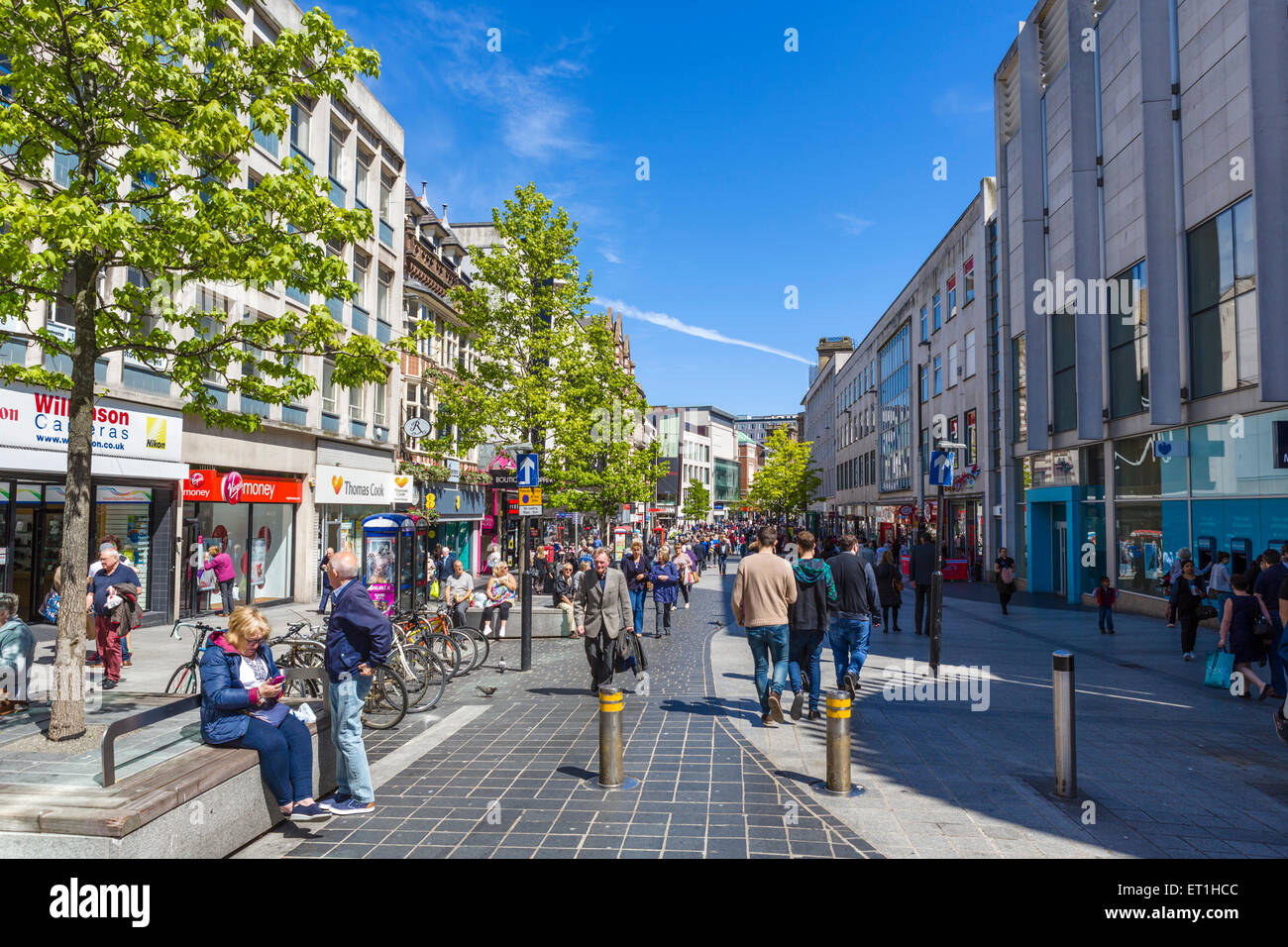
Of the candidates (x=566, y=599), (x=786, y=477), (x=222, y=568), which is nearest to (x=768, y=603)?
(x=566, y=599)

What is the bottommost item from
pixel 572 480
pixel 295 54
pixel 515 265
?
pixel 572 480

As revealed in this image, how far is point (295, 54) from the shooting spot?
25.9ft

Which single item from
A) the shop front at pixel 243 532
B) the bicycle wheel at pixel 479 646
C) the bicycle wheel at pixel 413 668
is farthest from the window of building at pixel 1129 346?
the shop front at pixel 243 532

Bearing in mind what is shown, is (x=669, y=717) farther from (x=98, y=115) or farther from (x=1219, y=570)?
(x=1219, y=570)

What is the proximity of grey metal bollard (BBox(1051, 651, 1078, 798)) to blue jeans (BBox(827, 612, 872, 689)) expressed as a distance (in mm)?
3490

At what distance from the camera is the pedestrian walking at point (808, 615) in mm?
8930

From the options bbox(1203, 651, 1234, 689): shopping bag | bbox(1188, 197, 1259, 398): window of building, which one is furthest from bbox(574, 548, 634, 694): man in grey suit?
bbox(1188, 197, 1259, 398): window of building

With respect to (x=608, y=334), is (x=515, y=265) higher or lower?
higher

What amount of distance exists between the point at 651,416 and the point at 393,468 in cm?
8804

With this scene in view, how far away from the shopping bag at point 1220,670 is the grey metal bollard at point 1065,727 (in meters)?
6.07

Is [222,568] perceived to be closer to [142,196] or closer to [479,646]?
[479,646]

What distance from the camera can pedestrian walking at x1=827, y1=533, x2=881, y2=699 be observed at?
9.79 metres

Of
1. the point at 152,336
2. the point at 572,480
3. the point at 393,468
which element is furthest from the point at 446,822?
the point at 393,468

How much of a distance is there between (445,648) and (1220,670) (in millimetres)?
10459
